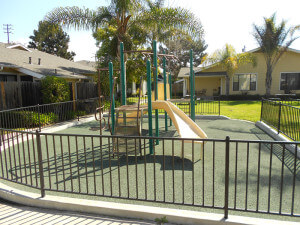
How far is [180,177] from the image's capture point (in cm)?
453

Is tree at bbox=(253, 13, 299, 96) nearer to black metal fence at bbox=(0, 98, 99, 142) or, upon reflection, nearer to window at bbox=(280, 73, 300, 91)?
window at bbox=(280, 73, 300, 91)

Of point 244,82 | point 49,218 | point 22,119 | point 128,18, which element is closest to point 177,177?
point 49,218

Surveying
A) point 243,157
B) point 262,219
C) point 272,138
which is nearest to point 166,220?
point 262,219

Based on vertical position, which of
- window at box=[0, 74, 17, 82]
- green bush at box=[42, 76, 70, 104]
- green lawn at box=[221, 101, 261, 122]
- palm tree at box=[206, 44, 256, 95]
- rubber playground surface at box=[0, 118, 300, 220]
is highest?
palm tree at box=[206, 44, 256, 95]

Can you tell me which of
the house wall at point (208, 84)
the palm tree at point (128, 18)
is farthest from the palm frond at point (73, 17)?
the house wall at point (208, 84)

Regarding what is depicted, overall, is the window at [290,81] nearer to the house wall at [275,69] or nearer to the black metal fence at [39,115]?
the house wall at [275,69]

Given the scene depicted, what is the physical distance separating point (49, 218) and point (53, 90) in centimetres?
955

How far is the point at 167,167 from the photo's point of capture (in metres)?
5.10

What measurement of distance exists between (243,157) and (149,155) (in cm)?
239

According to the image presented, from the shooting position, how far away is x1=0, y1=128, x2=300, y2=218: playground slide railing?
3.06 meters

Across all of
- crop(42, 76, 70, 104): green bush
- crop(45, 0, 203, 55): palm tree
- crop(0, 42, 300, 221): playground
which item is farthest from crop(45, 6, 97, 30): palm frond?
crop(0, 42, 300, 221): playground

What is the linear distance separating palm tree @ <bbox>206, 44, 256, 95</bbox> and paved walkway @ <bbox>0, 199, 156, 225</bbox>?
2157cm

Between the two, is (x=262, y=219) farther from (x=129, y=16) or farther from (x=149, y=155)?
(x=129, y=16)

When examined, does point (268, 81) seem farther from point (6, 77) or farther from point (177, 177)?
point (6, 77)
